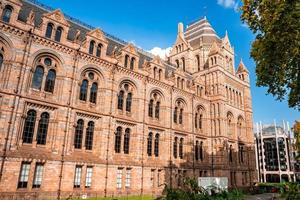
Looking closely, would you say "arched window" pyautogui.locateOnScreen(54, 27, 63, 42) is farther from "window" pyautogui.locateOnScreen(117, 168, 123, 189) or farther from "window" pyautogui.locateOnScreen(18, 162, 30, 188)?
"window" pyautogui.locateOnScreen(117, 168, 123, 189)

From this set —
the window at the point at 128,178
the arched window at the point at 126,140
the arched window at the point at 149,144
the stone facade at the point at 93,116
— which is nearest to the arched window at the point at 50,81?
the stone facade at the point at 93,116

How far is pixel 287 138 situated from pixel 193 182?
85.4 meters

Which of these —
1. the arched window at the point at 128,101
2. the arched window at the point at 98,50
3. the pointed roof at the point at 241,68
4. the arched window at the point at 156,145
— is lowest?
the arched window at the point at 156,145

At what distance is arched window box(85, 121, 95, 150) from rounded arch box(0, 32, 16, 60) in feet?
33.4

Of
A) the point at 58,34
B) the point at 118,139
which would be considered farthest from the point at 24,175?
the point at 58,34

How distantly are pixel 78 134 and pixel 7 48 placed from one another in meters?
10.7

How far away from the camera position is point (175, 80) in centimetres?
3875

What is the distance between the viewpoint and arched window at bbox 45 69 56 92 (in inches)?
971

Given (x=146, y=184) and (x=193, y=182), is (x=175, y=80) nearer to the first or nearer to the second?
(x=146, y=184)

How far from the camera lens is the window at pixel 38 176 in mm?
21828

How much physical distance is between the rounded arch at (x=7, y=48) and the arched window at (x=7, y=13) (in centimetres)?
209

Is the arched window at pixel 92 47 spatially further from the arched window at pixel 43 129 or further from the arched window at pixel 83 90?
the arched window at pixel 43 129

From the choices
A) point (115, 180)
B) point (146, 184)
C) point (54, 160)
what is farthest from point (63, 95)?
point (146, 184)

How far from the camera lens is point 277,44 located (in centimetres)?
1712
